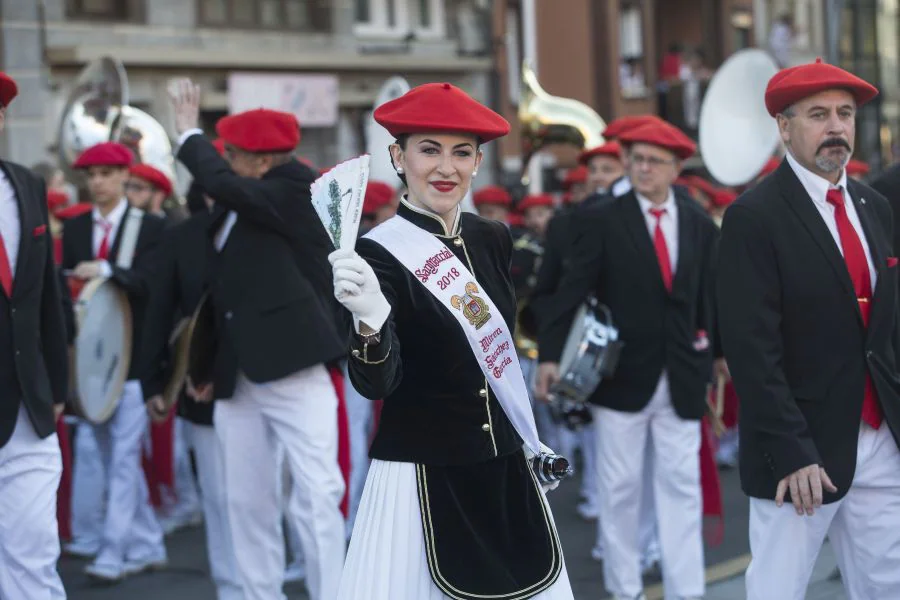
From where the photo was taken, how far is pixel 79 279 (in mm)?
8031

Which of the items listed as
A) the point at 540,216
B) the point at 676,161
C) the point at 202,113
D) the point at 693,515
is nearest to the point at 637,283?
the point at 676,161

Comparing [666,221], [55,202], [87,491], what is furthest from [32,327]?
[55,202]

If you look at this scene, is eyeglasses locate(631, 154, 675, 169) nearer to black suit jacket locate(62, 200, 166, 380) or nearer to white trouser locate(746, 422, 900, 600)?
white trouser locate(746, 422, 900, 600)

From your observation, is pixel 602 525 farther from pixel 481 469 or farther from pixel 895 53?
pixel 895 53

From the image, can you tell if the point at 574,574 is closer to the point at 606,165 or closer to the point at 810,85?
the point at 606,165

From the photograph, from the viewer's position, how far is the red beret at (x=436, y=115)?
4051 millimetres

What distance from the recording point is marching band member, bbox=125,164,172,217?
9.38 meters

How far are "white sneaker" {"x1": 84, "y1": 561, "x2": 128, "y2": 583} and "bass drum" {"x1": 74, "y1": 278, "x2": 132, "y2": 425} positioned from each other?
756 mm

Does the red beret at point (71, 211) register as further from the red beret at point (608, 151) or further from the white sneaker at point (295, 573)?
the red beret at point (608, 151)

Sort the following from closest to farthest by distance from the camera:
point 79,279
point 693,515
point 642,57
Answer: point 693,515 < point 79,279 < point 642,57

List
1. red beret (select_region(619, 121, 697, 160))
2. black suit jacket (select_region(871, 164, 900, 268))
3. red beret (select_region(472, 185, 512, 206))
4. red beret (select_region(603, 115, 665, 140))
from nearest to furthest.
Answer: black suit jacket (select_region(871, 164, 900, 268)), red beret (select_region(619, 121, 697, 160)), red beret (select_region(603, 115, 665, 140)), red beret (select_region(472, 185, 512, 206))

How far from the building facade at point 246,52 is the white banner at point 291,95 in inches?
0.7

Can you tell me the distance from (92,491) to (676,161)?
398cm

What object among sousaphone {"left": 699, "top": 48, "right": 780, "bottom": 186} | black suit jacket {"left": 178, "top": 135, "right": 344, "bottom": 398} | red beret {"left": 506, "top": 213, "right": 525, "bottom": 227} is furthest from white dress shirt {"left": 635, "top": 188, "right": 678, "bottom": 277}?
A: red beret {"left": 506, "top": 213, "right": 525, "bottom": 227}
